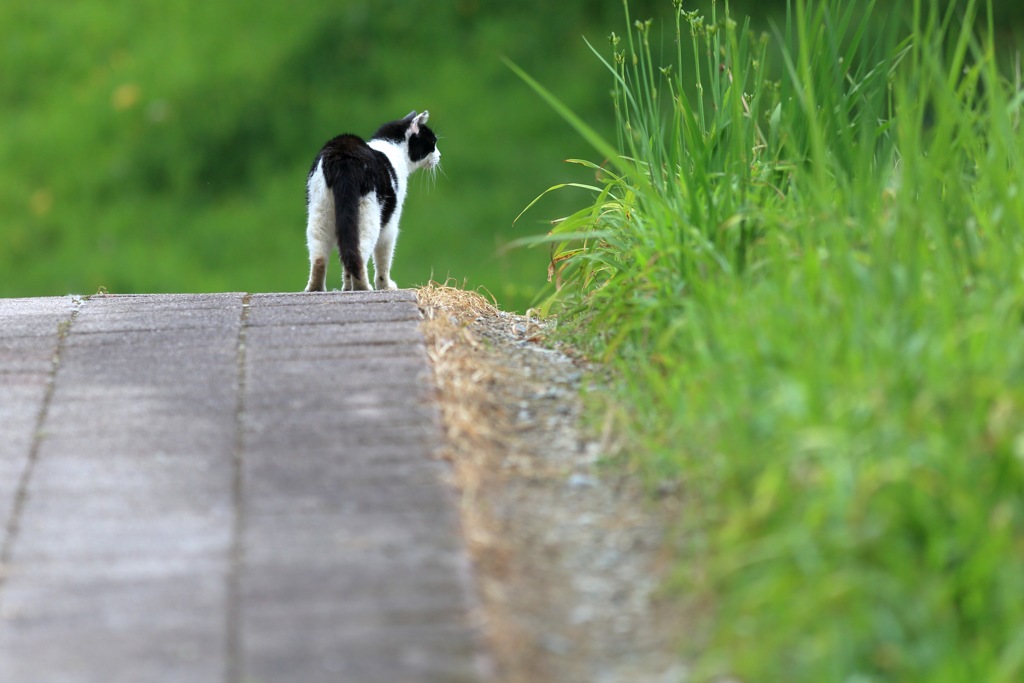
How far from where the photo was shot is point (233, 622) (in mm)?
2025

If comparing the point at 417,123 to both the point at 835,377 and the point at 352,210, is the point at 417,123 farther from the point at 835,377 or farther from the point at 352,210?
the point at 835,377

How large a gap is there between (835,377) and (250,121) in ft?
28.0

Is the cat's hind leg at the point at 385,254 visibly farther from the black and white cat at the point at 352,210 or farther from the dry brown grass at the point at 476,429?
the dry brown grass at the point at 476,429

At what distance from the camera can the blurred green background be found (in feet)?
30.2

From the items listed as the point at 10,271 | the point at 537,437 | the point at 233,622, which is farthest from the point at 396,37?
the point at 233,622

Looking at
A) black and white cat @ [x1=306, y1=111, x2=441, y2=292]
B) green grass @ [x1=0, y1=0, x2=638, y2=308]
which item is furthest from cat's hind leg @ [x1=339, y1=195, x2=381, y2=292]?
green grass @ [x1=0, y1=0, x2=638, y2=308]

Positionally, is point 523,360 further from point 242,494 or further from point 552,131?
point 552,131

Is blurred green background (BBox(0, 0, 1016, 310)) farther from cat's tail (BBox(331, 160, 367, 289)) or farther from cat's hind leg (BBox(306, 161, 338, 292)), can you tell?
cat's tail (BBox(331, 160, 367, 289))

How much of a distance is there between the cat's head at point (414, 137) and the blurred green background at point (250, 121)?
9.60ft

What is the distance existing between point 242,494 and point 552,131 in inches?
311

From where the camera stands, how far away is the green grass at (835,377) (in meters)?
1.91

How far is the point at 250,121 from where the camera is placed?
398 inches

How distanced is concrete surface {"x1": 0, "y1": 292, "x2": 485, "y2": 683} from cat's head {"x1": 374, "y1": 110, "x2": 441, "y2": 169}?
220cm

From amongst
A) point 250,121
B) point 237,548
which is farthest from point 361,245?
point 250,121
